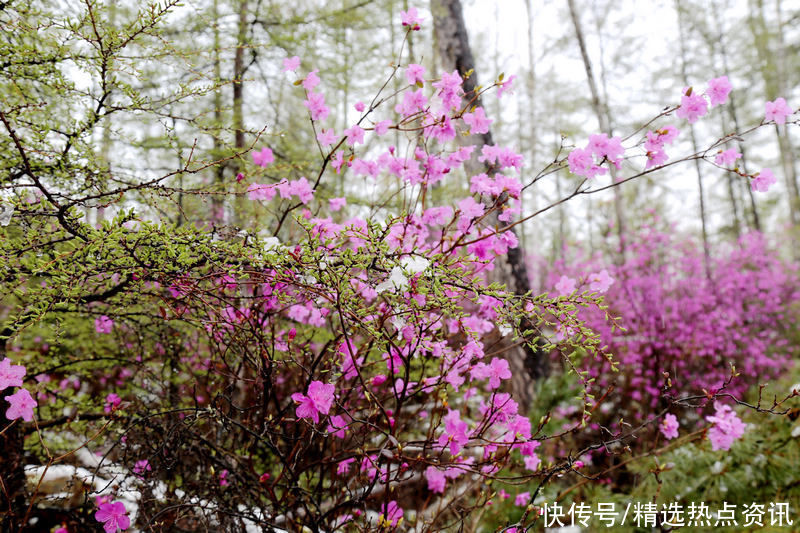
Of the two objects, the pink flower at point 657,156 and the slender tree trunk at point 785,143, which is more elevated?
the slender tree trunk at point 785,143

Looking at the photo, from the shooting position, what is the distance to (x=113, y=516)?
5.39 feet

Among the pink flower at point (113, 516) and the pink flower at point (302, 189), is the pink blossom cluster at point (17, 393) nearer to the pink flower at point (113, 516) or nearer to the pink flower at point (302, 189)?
the pink flower at point (113, 516)

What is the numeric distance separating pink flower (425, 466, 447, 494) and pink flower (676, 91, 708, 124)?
5.63 feet

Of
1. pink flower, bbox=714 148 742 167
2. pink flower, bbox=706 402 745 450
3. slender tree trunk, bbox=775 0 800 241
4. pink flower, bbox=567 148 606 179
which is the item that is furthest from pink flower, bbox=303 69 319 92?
slender tree trunk, bbox=775 0 800 241

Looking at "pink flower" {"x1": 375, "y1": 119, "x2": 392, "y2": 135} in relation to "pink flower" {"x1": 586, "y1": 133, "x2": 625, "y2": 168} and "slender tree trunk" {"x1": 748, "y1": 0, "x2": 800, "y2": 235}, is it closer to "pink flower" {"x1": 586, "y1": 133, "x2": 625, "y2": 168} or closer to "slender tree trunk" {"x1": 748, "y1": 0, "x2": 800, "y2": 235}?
"pink flower" {"x1": 586, "y1": 133, "x2": 625, "y2": 168}

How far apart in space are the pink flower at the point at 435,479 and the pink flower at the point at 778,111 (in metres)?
1.91

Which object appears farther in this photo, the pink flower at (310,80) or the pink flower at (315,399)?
the pink flower at (310,80)

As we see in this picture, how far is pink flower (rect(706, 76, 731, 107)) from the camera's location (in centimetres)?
164

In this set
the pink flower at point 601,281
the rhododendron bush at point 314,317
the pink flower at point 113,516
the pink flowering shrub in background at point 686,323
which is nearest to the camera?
the rhododendron bush at point 314,317

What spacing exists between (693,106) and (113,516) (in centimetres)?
258

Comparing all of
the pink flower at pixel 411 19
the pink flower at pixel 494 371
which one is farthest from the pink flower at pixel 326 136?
the pink flower at pixel 494 371

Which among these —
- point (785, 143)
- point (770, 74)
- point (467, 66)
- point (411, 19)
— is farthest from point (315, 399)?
point (770, 74)

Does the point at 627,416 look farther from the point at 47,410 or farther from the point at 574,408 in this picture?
the point at 47,410

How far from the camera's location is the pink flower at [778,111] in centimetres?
165
